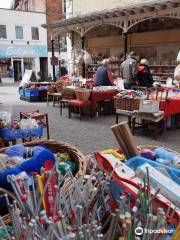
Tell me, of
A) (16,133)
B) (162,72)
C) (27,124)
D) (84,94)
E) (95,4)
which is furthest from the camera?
(95,4)

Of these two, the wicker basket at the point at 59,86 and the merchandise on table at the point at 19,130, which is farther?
the wicker basket at the point at 59,86

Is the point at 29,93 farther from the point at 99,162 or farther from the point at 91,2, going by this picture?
the point at 99,162

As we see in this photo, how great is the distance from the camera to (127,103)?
7469mm

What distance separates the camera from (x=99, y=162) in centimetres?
201

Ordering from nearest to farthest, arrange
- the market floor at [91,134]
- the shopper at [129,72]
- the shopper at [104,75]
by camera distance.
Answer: the market floor at [91,134] < the shopper at [129,72] < the shopper at [104,75]

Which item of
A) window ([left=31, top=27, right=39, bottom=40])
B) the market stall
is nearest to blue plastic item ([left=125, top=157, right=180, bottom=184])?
the market stall

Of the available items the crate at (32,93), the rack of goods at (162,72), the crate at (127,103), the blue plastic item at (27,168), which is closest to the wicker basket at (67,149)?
the blue plastic item at (27,168)

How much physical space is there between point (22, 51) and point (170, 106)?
26.3m

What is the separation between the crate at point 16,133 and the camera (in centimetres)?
480

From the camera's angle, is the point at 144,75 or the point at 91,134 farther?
the point at 144,75

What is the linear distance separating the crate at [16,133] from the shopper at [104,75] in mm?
5642

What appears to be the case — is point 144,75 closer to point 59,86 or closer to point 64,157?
point 59,86

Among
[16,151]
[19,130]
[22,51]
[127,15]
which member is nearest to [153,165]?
[16,151]

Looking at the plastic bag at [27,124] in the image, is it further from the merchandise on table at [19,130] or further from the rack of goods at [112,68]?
the rack of goods at [112,68]
